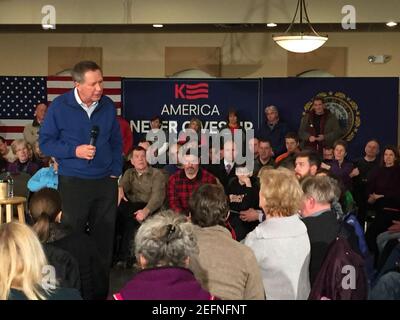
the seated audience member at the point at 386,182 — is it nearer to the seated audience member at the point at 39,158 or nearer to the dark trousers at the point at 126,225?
the dark trousers at the point at 126,225

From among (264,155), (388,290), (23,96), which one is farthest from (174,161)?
(388,290)

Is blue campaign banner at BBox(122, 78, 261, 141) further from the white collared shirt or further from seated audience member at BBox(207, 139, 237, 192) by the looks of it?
the white collared shirt

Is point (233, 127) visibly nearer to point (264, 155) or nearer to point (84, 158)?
point (264, 155)

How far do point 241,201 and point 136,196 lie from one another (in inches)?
43.6

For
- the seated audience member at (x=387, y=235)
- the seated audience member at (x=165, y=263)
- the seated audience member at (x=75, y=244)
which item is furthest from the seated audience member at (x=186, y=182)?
the seated audience member at (x=165, y=263)

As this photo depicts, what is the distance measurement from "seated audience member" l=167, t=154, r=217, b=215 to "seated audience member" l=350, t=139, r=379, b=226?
2171mm

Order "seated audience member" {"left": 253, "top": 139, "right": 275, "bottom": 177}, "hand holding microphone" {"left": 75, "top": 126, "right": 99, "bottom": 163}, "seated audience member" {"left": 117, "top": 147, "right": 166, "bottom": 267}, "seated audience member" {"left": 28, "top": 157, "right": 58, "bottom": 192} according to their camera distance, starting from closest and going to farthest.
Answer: "hand holding microphone" {"left": 75, "top": 126, "right": 99, "bottom": 163} → "seated audience member" {"left": 28, "top": 157, "right": 58, "bottom": 192} → "seated audience member" {"left": 117, "top": 147, "right": 166, "bottom": 267} → "seated audience member" {"left": 253, "top": 139, "right": 275, "bottom": 177}

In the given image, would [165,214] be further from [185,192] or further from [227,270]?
[185,192]

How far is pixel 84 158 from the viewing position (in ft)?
14.3

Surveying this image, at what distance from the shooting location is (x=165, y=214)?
2.86 metres

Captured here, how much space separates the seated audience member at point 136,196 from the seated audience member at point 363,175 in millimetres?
2347

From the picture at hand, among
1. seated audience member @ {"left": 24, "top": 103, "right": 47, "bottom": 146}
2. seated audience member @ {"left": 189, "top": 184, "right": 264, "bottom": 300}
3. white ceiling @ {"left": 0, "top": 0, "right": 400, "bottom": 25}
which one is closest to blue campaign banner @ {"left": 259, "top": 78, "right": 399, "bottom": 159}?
white ceiling @ {"left": 0, "top": 0, "right": 400, "bottom": 25}

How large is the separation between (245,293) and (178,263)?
2.17 ft

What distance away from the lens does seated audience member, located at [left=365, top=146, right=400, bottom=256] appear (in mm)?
7406
